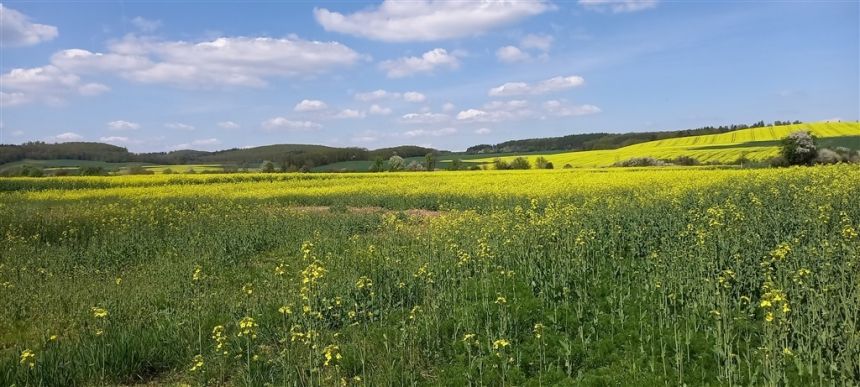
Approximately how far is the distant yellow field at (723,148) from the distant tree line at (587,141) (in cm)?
2121

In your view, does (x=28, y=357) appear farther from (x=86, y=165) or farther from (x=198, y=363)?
(x=86, y=165)

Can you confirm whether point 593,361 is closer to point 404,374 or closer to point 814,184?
point 404,374

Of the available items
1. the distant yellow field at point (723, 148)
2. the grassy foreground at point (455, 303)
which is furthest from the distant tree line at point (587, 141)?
the grassy foreground at point (455, 303)

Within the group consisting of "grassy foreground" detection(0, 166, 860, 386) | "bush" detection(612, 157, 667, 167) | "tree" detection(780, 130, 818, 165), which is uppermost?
"tree" detection(780, 130, 818, 165)

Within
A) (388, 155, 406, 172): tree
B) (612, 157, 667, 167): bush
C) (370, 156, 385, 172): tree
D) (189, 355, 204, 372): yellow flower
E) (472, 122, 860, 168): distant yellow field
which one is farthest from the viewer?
(388, 155, 406, 172): tree

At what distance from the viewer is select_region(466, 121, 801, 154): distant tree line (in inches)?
4677

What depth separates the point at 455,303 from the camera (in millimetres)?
8789

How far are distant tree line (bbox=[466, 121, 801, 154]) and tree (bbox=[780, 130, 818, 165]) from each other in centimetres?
6222

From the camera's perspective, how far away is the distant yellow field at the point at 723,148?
65375 mm

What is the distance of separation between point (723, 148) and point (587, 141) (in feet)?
221

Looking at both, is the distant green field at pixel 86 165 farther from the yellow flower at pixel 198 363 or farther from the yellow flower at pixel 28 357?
the yellow flower at pixel 198 363

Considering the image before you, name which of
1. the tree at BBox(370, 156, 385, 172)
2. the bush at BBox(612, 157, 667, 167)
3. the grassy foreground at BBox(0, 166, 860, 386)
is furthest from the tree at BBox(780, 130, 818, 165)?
the tree at BBox(370, 156, 385, 172)

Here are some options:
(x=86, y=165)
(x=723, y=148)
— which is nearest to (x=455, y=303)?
(x=723, y=148)

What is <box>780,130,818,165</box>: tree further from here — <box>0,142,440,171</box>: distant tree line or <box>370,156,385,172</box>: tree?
<box>0,142,440,171</box>: distant tree line
